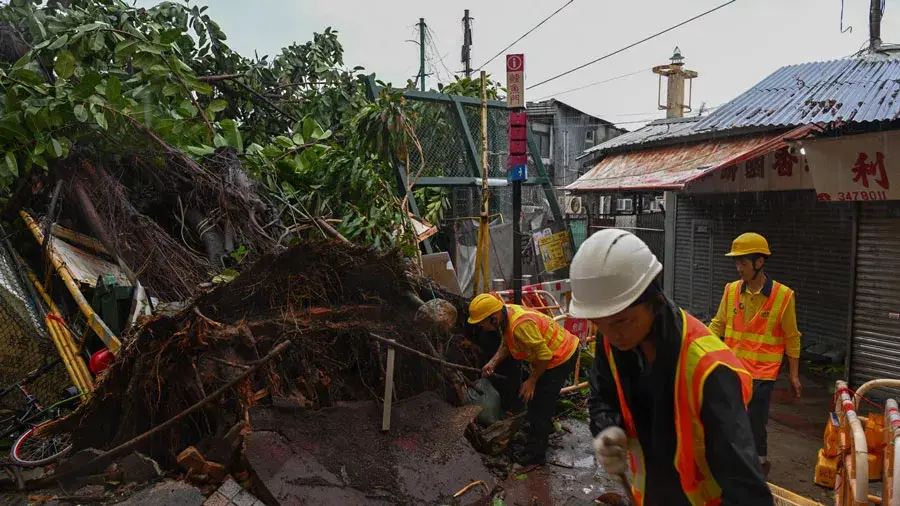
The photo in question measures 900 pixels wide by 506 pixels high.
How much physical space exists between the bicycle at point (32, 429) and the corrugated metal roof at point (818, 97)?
7517 mm

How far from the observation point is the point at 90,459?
407cm

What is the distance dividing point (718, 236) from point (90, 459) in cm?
890

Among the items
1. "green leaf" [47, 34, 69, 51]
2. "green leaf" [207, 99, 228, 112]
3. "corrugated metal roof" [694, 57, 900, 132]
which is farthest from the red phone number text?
"green leaf" [47, 34, 69, 51]

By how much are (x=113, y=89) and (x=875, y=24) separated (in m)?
10.7

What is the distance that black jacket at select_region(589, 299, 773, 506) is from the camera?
166 cm

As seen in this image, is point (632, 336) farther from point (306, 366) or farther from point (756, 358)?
point (306, 366)

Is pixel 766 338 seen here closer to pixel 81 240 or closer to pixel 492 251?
pixel 492 251

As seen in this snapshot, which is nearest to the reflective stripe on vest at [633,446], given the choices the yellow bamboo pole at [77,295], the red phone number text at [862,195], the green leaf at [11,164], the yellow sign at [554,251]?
the yellow bamboo pole at [77,295]

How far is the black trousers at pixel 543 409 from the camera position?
4.89m

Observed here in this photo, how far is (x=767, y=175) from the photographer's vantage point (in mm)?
8391

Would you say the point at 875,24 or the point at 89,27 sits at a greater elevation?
Answer: the point at 875,24

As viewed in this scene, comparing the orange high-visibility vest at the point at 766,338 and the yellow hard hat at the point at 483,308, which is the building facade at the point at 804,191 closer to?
the orange high-visibility vest at the point at 766,338

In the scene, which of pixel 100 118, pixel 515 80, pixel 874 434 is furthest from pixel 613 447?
pixel 100 118

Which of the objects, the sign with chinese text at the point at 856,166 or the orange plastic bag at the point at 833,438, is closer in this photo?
the orange plastic bag at the point at 833,438
